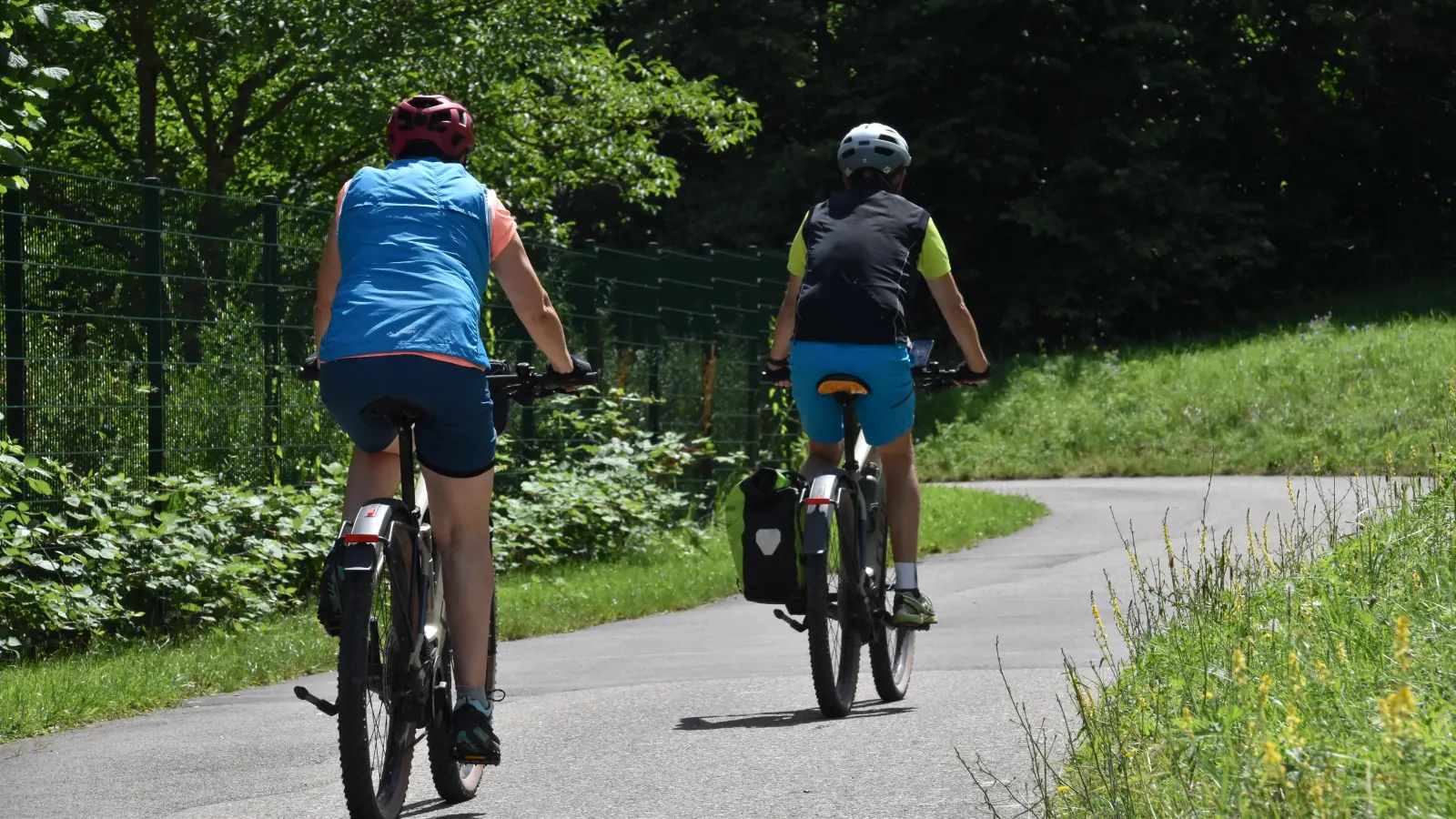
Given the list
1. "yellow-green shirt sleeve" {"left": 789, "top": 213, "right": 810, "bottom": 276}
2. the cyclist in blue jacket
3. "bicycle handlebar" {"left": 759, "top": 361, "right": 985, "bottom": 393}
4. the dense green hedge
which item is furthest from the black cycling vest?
the dense green hedge

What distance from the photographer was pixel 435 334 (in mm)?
4898

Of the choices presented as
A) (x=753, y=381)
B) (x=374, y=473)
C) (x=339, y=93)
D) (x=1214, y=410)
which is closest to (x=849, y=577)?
(x=374, y=473)

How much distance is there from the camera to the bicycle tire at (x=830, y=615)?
6.58 m

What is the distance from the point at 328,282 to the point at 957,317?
2822mm

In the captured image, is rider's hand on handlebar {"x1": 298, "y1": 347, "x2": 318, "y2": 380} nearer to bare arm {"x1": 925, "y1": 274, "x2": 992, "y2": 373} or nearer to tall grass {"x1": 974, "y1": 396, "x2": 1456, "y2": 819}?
tall grass {"x1": 974, "y1": 396, "x2": 1456, "y2": 819}

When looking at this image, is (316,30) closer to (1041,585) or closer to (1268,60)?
(1041,585)

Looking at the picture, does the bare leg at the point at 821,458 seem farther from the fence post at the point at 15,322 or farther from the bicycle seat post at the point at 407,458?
the fence post at the point at 15,322

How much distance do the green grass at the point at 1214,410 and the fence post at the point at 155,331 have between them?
1319cm

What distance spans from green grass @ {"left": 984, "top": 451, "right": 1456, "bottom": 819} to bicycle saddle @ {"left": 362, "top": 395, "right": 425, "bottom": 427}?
1.72 meters

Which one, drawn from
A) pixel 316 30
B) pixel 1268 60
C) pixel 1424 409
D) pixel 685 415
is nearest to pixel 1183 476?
pixel 1424 409

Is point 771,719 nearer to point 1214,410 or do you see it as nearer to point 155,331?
point 155,331

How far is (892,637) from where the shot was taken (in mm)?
7531

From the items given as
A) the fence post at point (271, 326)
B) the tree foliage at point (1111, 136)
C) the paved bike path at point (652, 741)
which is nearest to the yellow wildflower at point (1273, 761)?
the paved bike path at point (652, 741)

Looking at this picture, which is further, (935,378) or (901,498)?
(935,378)
